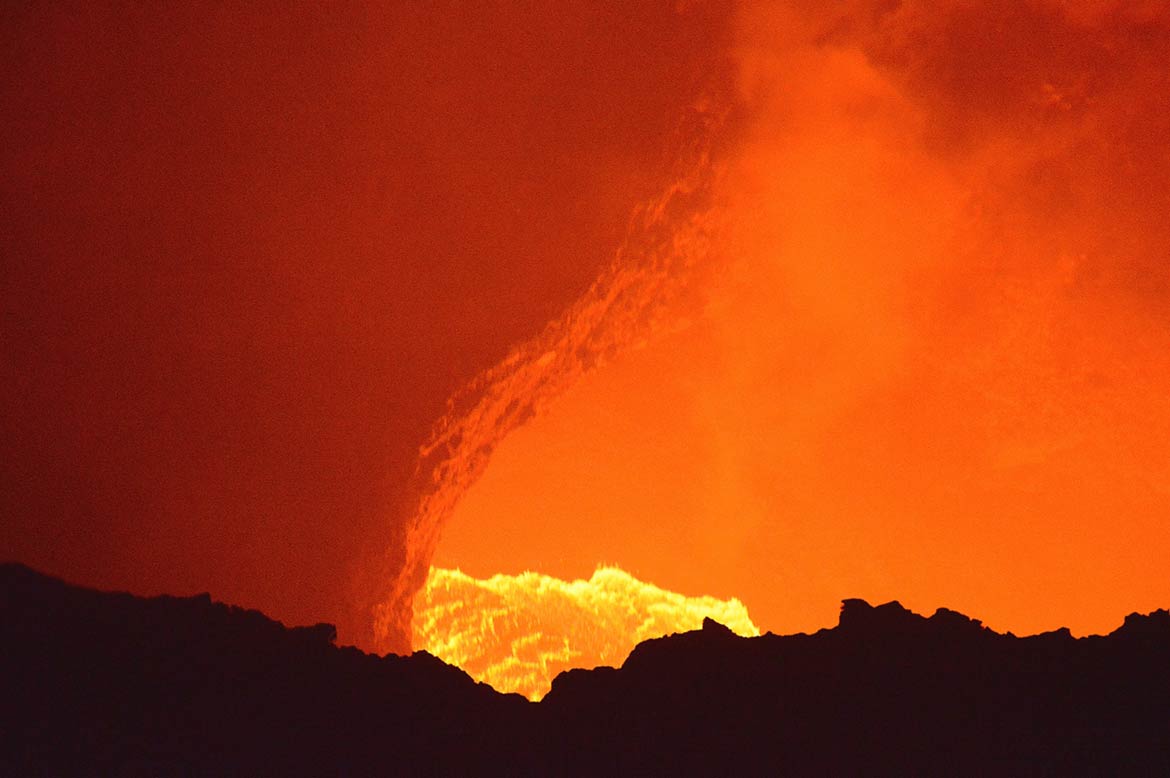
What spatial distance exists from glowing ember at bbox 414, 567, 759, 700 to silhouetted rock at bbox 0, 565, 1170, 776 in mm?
5960

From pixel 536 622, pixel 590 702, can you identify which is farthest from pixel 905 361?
pixel 590 702

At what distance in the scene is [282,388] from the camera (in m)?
7.20

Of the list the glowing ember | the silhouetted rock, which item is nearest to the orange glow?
the glowing ember

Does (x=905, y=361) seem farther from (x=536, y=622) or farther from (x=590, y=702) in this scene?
(x=590, y=702)

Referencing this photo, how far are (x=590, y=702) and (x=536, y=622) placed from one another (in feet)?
25.2

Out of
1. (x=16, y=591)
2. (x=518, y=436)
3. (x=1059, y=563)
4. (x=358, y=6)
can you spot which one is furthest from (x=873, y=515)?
(x=16, y=591)

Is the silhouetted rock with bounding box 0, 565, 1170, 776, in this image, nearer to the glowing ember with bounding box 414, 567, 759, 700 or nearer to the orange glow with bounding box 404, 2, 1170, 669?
the orange glow with bounding box 404, 2, 1170, 669

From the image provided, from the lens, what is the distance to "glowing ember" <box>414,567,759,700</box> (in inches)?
390

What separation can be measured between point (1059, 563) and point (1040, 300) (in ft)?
11.3

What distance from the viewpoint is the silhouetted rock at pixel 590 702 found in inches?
113

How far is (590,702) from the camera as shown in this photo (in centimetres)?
320

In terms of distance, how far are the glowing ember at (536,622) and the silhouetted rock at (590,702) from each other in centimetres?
596

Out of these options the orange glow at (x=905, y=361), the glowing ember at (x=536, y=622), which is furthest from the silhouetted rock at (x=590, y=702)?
the glowing ember at (x=536, y=622)

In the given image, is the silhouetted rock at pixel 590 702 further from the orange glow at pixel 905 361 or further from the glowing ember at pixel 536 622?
the glowing ember at pixel 536 622
